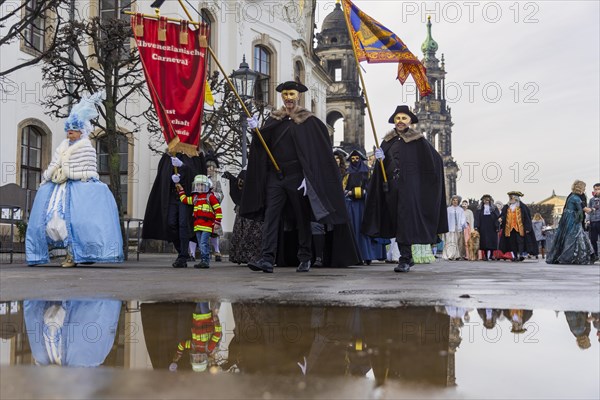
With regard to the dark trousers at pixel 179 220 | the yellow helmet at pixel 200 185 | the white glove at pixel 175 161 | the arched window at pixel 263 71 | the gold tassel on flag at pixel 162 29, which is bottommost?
the dark trousers at pixel 179 220

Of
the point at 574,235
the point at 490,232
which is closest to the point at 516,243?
the point at 490,232

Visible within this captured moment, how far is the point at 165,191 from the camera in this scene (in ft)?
31.4

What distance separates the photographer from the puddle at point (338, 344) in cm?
184

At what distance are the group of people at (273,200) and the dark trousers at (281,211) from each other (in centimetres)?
1

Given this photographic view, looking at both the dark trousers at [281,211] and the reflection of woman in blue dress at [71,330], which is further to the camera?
the dark trousers at [281,211]

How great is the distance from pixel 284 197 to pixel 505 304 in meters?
4.55

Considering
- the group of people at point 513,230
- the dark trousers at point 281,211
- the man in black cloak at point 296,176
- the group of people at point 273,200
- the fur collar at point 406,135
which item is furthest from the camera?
the group of people at point 513,230

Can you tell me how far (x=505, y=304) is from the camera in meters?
3.75

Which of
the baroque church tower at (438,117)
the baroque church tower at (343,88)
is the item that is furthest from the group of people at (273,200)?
the baroque church tower at (438,117)

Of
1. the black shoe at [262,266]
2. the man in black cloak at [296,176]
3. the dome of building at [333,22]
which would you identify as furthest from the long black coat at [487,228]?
the dome of building at [333,22]

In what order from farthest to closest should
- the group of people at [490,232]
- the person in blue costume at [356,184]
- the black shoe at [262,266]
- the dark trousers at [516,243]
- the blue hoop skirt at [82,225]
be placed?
the group of people at [490,232], the dark trousers at [516,243], the person in blue costume at [356,184], the blue hoop skirt at [82,225], the black shoe at [262,266]

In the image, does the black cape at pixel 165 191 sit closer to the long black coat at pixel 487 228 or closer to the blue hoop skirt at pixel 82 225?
the blue hoop skirt at pixel 82 225

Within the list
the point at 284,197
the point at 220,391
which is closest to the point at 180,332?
the point at 220,391

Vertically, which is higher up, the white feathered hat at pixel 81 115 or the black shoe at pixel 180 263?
the white feathered hat at pixel 81 115
